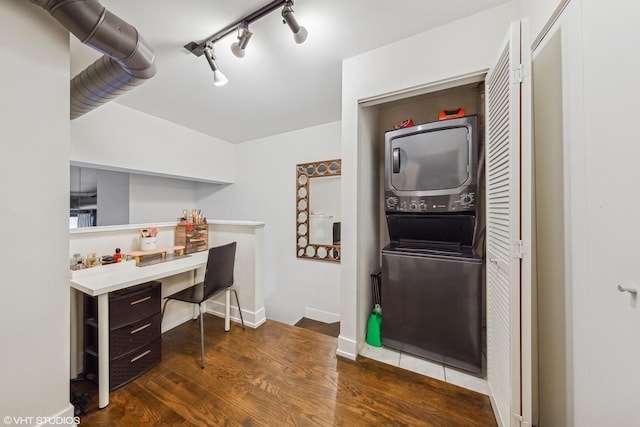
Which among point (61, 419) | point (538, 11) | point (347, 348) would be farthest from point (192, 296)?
point (538, 11)

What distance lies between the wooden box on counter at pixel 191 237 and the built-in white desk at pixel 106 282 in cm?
46

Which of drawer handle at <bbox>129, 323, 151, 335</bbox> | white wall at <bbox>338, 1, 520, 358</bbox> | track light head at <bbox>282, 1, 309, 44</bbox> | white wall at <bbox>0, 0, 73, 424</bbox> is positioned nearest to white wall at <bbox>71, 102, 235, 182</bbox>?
white wall at <bbox>0, 0, 73, 424</bbox>

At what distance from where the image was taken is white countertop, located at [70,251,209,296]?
135cm

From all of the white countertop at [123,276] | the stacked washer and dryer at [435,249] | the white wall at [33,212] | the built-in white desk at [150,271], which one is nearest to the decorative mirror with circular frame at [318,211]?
the built-in white desk at [150,271]

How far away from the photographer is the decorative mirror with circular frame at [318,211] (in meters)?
2.88

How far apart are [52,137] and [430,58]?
221 cm

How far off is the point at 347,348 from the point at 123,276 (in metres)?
1.75

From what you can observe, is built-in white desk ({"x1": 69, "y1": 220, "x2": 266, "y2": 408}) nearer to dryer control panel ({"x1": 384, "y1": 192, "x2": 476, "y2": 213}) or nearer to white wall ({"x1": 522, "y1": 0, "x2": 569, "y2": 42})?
dryer control panel ({"x1": 384, "y1": 192, "x2": 476, "y2": 213})

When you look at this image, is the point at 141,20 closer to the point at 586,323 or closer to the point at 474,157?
the point at 474,157

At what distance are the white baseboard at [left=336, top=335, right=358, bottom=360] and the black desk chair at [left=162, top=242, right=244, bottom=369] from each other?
106 centimetres

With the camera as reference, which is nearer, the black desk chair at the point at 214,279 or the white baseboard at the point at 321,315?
the black desk chair at the point at 214,279

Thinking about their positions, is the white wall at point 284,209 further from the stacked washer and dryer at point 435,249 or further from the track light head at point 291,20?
the track light head at point 291,20

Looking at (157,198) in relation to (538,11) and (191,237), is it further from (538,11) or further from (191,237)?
(538,11)

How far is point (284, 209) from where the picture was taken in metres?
3.25
